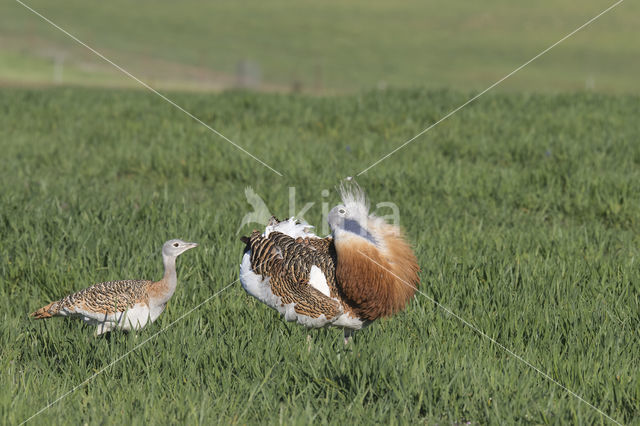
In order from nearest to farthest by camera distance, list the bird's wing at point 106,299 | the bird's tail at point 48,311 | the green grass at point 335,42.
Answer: the bird's wing at point 106,299 < the bird's tail at point 48,311 < the green grass at point 335,42

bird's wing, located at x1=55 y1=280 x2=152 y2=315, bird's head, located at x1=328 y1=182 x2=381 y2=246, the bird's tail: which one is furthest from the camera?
the bird's tail

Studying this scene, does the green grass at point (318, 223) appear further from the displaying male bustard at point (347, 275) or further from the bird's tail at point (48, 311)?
the displaying male bustard at point (347, 275)

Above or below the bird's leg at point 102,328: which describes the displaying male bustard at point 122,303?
above

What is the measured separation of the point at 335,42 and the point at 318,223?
62325 mm

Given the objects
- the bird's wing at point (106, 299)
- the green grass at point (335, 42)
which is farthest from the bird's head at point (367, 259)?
the green grass at point (335, 42)

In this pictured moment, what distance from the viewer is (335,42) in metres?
66.7

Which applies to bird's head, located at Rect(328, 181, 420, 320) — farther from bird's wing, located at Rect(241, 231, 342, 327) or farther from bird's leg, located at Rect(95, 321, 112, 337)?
bird's leg, located at Rect(95, 321, 112, 337)

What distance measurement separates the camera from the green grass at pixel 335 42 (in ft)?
163

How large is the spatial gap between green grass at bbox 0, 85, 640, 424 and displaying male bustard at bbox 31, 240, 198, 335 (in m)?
0.15

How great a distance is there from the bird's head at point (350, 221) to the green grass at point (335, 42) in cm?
3774

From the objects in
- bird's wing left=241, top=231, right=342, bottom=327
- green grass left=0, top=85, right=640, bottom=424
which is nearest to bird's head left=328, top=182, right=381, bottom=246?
bird's wing left=241, top=231, right=342, bottom=327

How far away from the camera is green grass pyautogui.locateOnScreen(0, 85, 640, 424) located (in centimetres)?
355

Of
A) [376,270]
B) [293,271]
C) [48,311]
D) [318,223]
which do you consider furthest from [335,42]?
[376,270]

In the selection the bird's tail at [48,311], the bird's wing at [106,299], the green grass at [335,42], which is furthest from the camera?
the green grass at [335,42]
